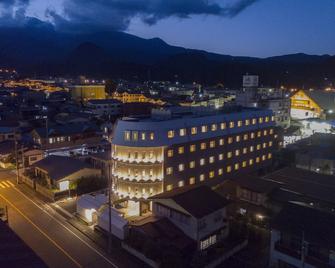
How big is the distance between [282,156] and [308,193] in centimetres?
2118

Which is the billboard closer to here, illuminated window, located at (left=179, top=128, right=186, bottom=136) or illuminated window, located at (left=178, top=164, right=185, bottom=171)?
illuminated window, located at (left=179, top=128, right=186, bottom=136)

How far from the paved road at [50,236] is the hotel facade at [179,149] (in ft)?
24.2

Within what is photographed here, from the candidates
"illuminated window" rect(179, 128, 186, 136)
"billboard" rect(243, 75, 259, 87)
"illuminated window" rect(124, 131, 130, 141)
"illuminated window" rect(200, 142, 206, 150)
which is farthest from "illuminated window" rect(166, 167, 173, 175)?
"billboard" rect(243, 75, 259, 87)

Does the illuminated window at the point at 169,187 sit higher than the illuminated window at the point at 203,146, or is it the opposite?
the illuminated window at the point at 203,146

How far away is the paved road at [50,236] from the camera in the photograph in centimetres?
2564

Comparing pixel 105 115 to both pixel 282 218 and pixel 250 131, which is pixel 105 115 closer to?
pixel 250 131

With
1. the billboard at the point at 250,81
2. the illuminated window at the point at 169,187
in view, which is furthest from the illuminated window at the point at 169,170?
the billboard at the point at 250,81

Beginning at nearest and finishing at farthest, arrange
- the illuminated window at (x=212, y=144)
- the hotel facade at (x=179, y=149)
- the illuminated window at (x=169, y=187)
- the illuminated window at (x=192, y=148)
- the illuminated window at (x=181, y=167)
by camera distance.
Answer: the hotel facade at (x=179, y=149) < the illuminated window at (x=169, y=187) < the illuminated window at (x=181, y=167) < the illuminated window at (x=192, y=148) < the illuminated window at (x=212, y=144)

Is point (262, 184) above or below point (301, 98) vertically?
below

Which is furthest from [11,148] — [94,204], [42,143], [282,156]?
[282,156]

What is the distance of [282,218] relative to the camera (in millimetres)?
24047

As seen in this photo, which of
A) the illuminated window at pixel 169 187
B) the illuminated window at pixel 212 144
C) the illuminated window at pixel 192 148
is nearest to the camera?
the illuminated window at pixel 169 187

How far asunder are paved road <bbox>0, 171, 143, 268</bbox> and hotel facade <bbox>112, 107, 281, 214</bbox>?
7381 mm

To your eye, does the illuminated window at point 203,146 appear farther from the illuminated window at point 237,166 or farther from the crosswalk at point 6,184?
the crosswalk at point 6,184
